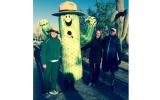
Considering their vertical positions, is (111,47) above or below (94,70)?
above

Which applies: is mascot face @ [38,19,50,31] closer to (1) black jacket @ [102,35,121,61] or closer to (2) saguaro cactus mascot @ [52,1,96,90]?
(2) saguaro cactus mascot @ [52,1,96,90]

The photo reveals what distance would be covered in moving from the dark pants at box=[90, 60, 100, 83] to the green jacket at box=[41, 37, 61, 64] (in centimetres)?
27

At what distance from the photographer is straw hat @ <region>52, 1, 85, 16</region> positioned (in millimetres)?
2271

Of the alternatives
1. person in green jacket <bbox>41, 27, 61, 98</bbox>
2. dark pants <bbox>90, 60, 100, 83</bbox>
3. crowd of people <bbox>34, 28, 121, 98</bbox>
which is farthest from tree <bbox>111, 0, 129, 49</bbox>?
person in green jacket <bbox>41, 27, 61, 98</bbox>

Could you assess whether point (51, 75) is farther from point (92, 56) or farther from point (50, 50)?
point (92, 56)

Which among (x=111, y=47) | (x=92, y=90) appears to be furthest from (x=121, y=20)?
(x=92, y=90)

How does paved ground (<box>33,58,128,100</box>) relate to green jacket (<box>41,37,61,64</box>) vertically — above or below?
below

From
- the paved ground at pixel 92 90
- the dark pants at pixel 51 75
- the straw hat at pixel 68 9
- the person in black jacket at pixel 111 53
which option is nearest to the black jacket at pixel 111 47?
the person in black jacket at pixel 111 53

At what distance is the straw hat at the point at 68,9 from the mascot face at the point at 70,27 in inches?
1.3

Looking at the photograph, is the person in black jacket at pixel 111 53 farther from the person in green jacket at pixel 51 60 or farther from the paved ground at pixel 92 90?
the person in green jacket at pixel 51 60

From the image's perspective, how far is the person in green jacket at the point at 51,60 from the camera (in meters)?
2.28

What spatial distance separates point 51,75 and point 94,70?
0.34 meters

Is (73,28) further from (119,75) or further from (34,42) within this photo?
(119,75)

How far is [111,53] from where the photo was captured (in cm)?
233
